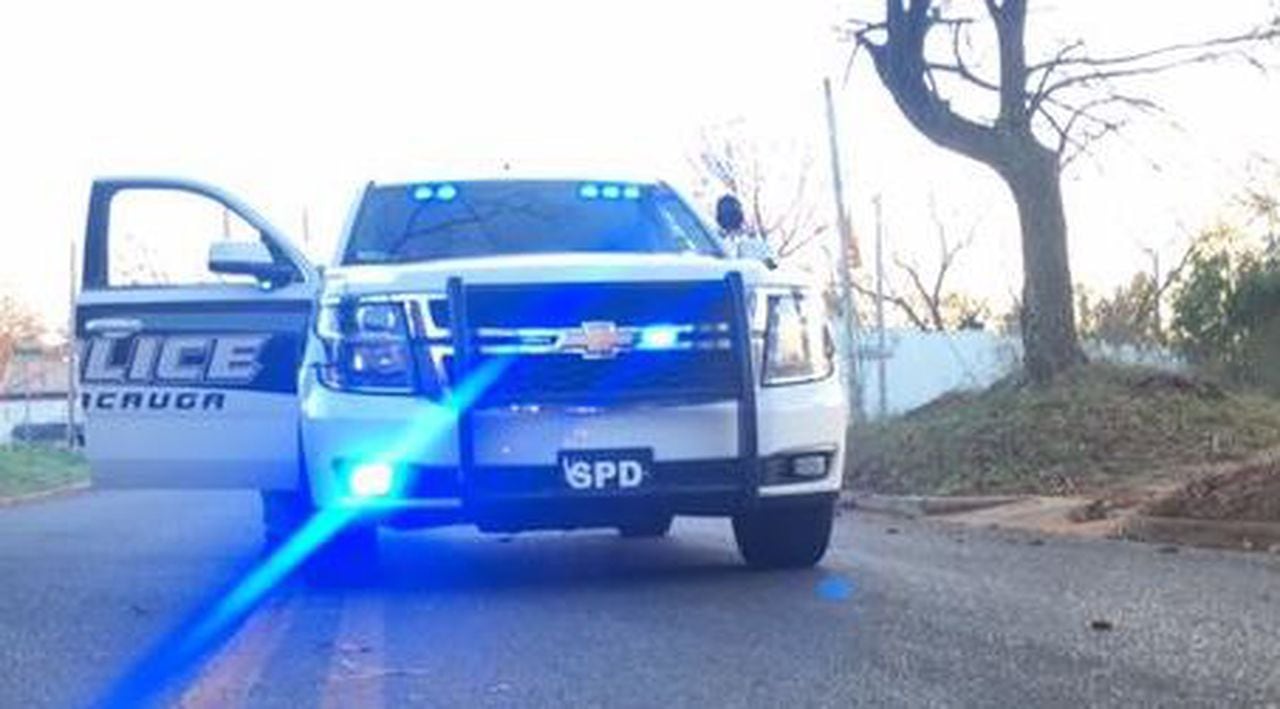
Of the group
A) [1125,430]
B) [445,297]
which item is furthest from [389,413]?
[1125,430]

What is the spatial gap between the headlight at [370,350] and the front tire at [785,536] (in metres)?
1.83

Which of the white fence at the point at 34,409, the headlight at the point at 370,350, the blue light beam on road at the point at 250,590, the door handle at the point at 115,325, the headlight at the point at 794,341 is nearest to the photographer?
the blue light beam on road at the point at 250,590

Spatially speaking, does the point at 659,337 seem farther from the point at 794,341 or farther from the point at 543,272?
the point at 794,341

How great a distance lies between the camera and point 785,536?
29.5ft

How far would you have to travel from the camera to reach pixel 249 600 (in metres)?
8.48

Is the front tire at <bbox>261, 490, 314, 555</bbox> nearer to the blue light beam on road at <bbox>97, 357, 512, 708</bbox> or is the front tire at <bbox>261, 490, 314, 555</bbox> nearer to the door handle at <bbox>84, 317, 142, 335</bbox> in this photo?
the blue light beam on road at <bbox>97, 357, 512, 708</bbox>

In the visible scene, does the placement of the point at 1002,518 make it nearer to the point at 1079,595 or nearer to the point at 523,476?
the point at 1079,595

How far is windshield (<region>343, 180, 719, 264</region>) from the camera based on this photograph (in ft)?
31.0

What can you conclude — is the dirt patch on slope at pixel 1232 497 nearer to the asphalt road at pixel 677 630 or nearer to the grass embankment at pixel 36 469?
the asphalt road at pixel 677 630

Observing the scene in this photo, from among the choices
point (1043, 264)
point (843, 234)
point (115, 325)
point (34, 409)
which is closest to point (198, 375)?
point (115, 325)

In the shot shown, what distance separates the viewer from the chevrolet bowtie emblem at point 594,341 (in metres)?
7.95

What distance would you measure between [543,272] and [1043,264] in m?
10.5

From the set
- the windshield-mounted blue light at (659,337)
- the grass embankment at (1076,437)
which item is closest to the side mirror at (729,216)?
the windshield-mounted blue light at (659,337)

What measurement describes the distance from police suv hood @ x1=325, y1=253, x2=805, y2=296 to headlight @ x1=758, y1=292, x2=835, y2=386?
0.11 metres
